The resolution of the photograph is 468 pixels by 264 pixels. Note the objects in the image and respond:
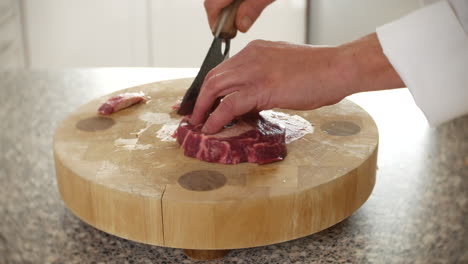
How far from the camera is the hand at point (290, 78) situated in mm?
1249

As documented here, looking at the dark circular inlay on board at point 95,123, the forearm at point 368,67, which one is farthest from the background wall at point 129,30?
the forearm at point 368,67

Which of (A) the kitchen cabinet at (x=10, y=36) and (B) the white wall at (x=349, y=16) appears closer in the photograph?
(B) the white wall at (x=349, y=16)

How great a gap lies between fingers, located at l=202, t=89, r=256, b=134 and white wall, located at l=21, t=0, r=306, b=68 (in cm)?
287

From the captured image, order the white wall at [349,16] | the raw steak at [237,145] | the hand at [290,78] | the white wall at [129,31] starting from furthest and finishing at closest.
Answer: the white wall at [129,31]
the white wall at [349,16]
the raw steak at [237,145]
the hand at [290,78]

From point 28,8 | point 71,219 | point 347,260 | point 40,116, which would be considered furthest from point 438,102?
point 28,8

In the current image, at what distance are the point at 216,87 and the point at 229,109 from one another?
0.20 feet

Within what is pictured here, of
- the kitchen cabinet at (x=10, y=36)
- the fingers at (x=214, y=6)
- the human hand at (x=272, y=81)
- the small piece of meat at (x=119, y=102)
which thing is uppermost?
the fingers at (x=214, y=6)

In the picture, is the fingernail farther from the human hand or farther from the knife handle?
the human hand

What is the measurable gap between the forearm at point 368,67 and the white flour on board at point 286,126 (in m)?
0.29

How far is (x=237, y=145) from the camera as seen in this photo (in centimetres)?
138

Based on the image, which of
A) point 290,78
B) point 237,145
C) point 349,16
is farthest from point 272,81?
point 349,16

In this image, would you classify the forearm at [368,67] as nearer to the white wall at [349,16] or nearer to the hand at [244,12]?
the hand at [244,12]

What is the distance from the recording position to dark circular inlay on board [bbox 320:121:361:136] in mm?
1541

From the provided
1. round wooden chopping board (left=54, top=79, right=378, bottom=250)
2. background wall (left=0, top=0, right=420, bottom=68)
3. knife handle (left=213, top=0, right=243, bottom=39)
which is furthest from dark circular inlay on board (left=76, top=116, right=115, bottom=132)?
background wall (left=0, top=0, right=420, bottom=68)
